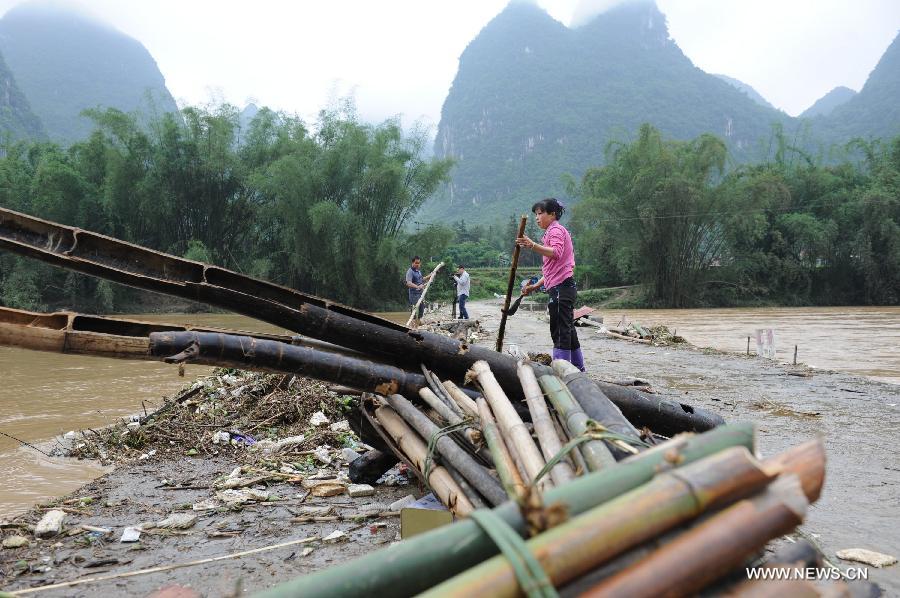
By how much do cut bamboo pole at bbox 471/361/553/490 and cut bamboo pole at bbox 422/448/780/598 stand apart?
815 mm

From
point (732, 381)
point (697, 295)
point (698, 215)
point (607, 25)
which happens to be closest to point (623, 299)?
point (697, 295)

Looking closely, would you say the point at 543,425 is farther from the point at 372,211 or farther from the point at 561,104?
the point at 561,104

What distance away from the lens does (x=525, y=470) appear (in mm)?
2135

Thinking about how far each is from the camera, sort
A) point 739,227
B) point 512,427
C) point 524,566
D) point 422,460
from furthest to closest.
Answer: point 739,227
point 422,460
point 512,427
point 524,566

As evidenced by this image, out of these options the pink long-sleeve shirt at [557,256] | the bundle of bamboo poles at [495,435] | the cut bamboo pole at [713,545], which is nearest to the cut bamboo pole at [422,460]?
the bundle of bamboo poles at [495,435]

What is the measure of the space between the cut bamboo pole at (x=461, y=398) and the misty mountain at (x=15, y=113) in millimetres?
65449

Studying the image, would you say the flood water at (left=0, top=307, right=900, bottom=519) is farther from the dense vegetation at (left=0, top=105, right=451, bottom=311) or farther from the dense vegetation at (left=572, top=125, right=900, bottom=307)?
the dense vegetation at (left=572, top=125, right=900, bottom=307)

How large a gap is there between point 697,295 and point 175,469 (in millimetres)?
34356

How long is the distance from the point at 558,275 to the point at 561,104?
410 ft

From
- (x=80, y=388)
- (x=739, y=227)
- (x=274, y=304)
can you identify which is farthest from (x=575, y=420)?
(x=739, y=227)

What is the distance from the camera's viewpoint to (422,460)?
278 cm

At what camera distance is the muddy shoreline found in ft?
8.24

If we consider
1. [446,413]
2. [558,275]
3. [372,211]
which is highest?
[372,211]

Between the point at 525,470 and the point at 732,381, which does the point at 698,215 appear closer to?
the point at 732,381
